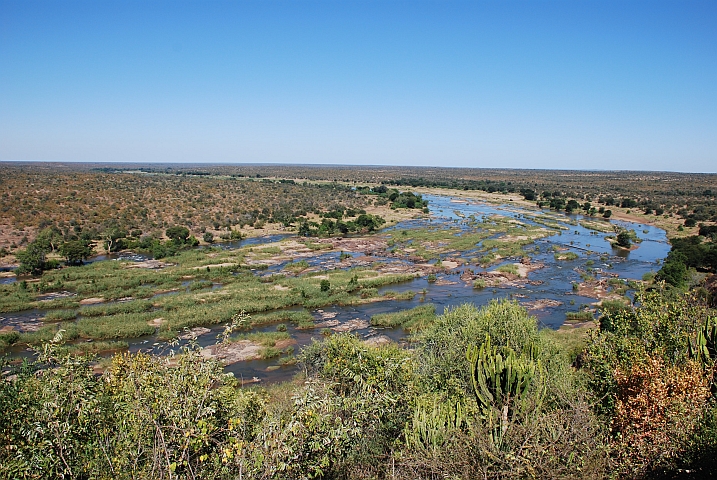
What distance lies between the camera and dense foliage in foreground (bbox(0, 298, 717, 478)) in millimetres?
7629

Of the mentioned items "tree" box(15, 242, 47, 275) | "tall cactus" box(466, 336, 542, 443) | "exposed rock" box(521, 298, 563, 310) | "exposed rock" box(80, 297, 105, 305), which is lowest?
"exposed rock" box(80, 297, 105, 305)

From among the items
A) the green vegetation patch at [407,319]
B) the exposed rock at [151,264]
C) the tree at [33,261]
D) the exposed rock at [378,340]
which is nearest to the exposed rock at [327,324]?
the green vegetation patch at [407,319]

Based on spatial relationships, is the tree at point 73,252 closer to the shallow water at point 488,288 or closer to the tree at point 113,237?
the shallow water at point 488,288

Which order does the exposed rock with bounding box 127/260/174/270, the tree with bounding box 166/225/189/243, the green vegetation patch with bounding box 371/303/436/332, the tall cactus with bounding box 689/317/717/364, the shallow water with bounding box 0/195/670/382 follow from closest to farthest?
the tall cactus with bounding box 689/317/717/364, the shallow water with bounding box 0/195/670/382, the green vegetation patch with bounding box 371/303/436/332, the exposed rock with bounding box 127/260/174/270, the tree with bounding box 166/225/189/243

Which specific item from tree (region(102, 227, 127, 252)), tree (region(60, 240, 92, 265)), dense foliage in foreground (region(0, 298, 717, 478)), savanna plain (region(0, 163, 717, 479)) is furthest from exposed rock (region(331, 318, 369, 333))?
tree (region(102, 227, 127, 252))

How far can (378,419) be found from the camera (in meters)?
10.7

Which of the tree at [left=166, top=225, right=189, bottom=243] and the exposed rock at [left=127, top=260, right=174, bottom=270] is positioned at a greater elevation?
the tree at [left=166, top=225, right=189, bottom=243]

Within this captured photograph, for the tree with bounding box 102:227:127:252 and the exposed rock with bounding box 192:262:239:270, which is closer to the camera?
the exposed rock with bounding box 192:262:239:270

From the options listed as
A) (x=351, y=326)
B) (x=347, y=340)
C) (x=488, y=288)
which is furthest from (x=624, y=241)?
(x=347, y=340)

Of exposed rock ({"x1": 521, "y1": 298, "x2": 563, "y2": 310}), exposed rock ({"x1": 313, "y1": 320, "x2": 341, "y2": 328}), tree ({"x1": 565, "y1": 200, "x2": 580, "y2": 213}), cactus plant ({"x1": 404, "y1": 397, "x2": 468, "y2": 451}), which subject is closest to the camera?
cactus plant ({"x1": 404, "y1": 397, "x2": 468, "y2": 451})

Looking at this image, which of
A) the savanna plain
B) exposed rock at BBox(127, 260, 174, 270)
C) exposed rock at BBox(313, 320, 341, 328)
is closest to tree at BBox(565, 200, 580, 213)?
the savanna plain

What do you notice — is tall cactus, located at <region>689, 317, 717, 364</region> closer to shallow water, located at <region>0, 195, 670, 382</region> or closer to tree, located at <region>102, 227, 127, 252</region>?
shallow water, located at <region>0, 195, 670, 382</region>

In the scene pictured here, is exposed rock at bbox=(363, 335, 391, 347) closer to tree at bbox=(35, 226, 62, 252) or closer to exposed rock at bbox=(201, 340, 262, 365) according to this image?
exposed rock at bbox=(201, 340, 262, 365)

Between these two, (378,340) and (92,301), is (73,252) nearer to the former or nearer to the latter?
(92,301)
